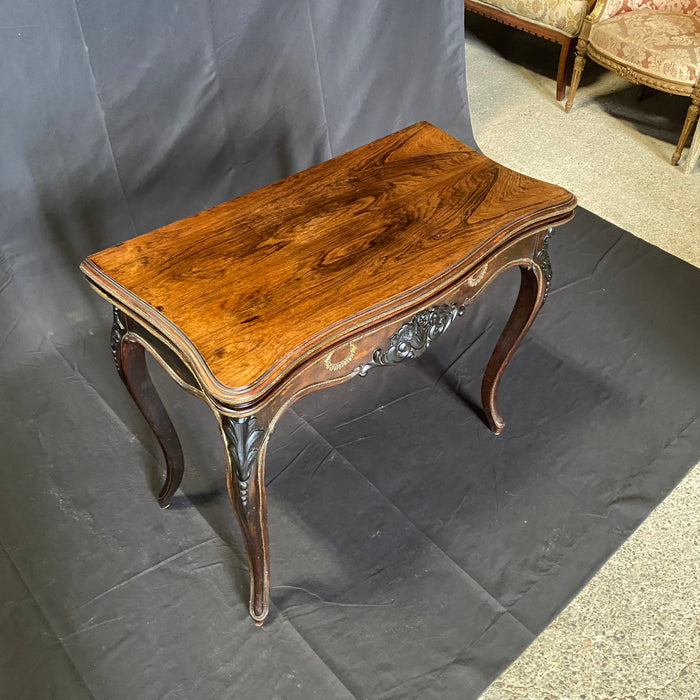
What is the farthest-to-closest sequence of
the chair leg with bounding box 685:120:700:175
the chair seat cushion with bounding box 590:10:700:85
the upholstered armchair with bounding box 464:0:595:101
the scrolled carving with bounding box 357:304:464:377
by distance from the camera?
the upholstered armchair with bounding box 464:0:595:101 → the chair leg with bounding box 685:120:700:175 → the chair seat cushion with bounding box 590:10:700:85 → the scrolled carving with bounding box 357:304:464:377

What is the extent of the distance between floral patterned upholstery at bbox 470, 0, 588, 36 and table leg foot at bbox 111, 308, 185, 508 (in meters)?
2.60

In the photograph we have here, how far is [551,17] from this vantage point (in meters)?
3.30

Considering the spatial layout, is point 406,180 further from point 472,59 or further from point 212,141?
point 472,59

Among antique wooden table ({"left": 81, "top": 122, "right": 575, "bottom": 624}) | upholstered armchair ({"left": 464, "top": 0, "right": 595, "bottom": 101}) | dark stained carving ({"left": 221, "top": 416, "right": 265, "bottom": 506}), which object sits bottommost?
upholstered armchair ({"left": 464, "top": 0, "right": 595, "bottom": 101})

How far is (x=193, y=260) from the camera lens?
4.71 feet

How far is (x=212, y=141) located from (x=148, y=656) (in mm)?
1509

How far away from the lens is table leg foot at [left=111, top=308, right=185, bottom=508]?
147 cm

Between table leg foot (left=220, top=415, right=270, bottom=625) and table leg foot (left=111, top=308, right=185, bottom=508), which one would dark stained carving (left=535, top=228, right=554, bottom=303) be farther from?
table leg foot (left=111, top=308, right=185, bottom=508)

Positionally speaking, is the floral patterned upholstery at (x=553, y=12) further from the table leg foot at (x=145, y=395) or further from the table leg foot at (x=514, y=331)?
the table leg foot at (x=145, y=395)

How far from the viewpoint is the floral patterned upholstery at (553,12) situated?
320 cm

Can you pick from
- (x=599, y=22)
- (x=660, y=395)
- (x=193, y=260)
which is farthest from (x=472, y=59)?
(x=193, y=260)

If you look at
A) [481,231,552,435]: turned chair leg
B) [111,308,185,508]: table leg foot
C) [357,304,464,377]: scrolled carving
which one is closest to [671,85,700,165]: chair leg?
[481,231,552,435]: turned chair leg

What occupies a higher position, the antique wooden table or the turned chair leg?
the antique wooden table

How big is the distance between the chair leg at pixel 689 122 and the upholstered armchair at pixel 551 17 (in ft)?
2.04
